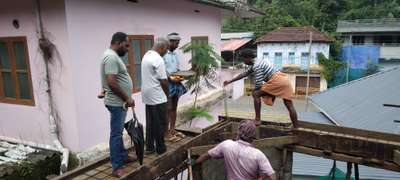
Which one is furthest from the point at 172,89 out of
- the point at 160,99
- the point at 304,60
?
the point at 304,60

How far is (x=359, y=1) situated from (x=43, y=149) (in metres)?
43.5

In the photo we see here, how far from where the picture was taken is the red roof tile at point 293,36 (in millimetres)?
29250

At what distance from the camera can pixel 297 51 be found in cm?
3020

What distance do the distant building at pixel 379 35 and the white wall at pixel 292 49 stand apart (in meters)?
4.89

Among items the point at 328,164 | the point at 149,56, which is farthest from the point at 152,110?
the point at 328,164

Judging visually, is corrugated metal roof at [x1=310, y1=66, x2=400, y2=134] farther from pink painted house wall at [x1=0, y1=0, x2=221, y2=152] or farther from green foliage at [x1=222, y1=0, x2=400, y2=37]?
A: green foliage at [x1=222, y1=0, x2=400, y2=37]

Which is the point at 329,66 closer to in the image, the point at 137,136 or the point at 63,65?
the point at 63,65

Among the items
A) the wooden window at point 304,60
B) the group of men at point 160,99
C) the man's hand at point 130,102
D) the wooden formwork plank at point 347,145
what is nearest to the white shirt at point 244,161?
the group of men at point 160,99

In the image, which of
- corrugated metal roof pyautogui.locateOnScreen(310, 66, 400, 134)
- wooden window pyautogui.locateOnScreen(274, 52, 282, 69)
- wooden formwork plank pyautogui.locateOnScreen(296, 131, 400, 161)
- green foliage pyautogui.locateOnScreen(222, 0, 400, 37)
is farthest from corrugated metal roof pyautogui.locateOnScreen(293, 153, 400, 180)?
green foliage pyautogui.locateOnScreen(222, 0, 400, 37)

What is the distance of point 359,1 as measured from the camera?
133 feet

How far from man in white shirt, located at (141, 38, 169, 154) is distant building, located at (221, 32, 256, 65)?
85.4 ft

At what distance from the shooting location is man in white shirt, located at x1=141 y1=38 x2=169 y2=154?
4172mm

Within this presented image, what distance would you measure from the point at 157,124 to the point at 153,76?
2.23 ft

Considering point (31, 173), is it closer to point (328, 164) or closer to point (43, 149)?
point (43, 149)
